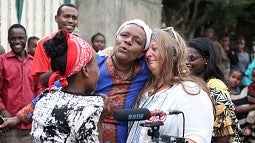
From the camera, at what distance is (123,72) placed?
3.89 m

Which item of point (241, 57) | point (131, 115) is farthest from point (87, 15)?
point (131, 115)

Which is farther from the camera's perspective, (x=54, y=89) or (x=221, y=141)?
(x=221, y=141)

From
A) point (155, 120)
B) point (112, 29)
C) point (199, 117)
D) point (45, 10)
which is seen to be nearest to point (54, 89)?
point (155, 120)

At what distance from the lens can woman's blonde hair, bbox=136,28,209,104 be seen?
355 centimetres

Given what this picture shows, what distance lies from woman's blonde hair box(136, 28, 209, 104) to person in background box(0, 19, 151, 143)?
0.18m

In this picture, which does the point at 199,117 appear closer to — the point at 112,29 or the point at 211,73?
the point at 211,73

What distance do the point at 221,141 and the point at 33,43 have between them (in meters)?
3.68

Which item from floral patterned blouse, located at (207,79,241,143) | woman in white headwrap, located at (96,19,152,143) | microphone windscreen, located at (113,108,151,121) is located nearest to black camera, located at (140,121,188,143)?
microphone windscreen, located at (113,108,151,121)

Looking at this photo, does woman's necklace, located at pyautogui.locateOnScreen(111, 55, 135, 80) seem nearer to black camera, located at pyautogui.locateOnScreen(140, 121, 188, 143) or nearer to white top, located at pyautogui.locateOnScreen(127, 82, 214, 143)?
white top, located at pyautogui.locateOnScreen(127, 82, 214, 143)

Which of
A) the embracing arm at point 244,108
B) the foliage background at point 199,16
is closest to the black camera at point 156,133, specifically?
the embracing arm at point 244,108

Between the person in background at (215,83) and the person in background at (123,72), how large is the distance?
27.2 inches

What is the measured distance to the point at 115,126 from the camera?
149 inches

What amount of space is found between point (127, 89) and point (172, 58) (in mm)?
436

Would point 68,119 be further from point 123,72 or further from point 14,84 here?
point 14,84
